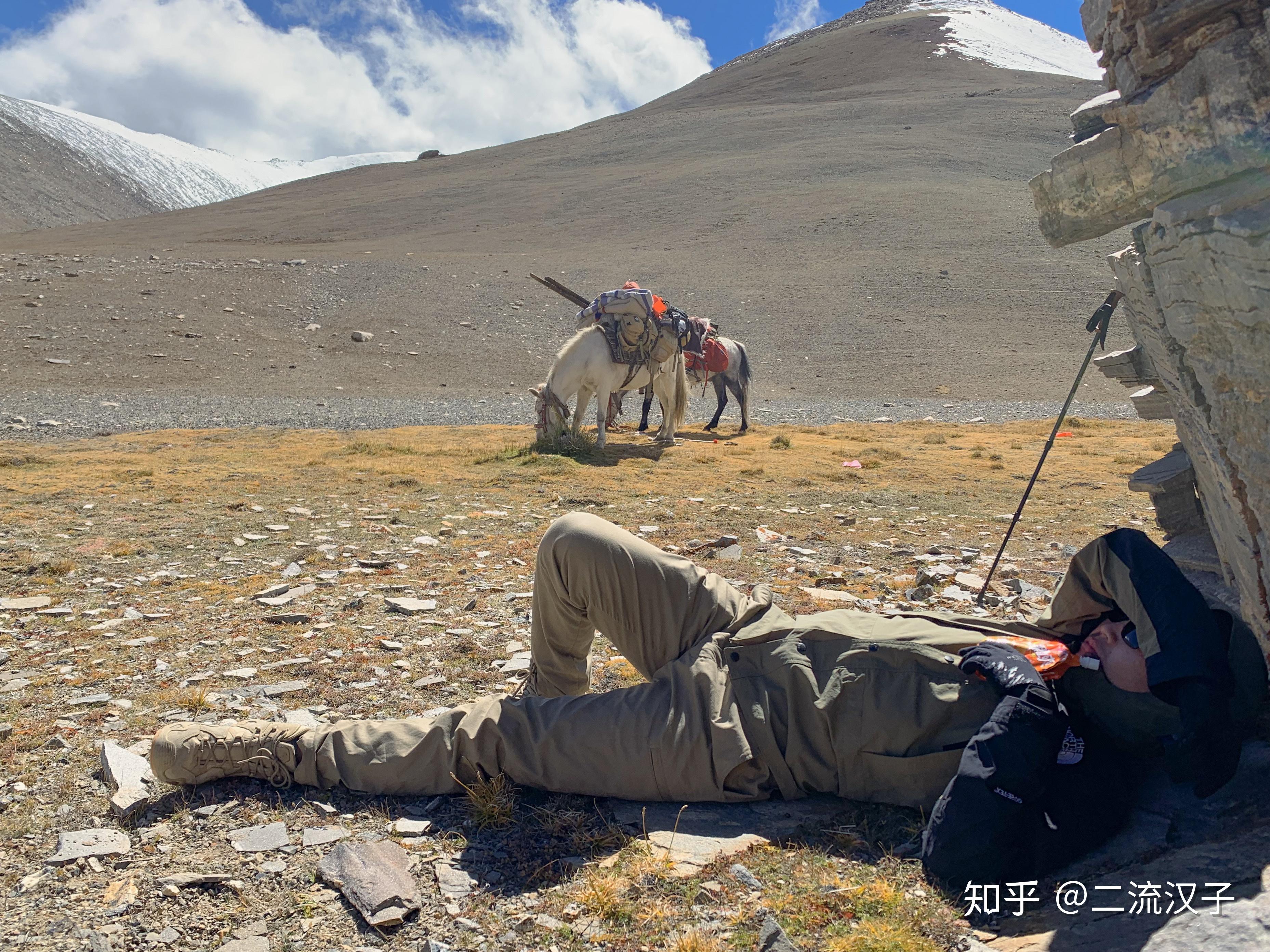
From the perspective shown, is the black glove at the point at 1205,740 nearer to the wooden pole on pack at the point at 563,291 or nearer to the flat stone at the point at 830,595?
the flat stone at the point at 830,595

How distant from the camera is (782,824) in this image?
117 inches

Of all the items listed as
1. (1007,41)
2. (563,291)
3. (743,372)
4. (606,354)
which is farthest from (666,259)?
(1007,41)

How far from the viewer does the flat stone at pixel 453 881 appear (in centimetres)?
257

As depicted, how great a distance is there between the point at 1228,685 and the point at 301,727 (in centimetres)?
305

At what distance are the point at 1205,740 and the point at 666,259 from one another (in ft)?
119

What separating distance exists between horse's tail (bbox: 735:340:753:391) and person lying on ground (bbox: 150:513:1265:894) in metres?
12.7

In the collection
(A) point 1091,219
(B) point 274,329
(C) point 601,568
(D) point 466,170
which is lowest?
(C) point 601,568

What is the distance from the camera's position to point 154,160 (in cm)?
10875

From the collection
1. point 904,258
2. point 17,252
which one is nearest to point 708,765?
point 904,258

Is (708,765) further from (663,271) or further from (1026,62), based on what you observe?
(1026,62)

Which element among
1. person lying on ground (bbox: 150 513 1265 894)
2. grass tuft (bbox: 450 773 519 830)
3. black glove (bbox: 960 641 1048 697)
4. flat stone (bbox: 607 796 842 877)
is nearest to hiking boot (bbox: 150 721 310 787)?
person lying on ground (bbox: 150 513 1265 894)

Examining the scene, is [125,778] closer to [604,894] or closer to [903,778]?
[604,894]

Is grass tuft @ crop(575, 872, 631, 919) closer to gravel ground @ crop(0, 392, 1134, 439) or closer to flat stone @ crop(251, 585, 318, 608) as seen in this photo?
flat stone @ crop(251, 585, 318, 608)

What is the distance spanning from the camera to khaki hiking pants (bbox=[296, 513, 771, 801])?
2951 millimetres
